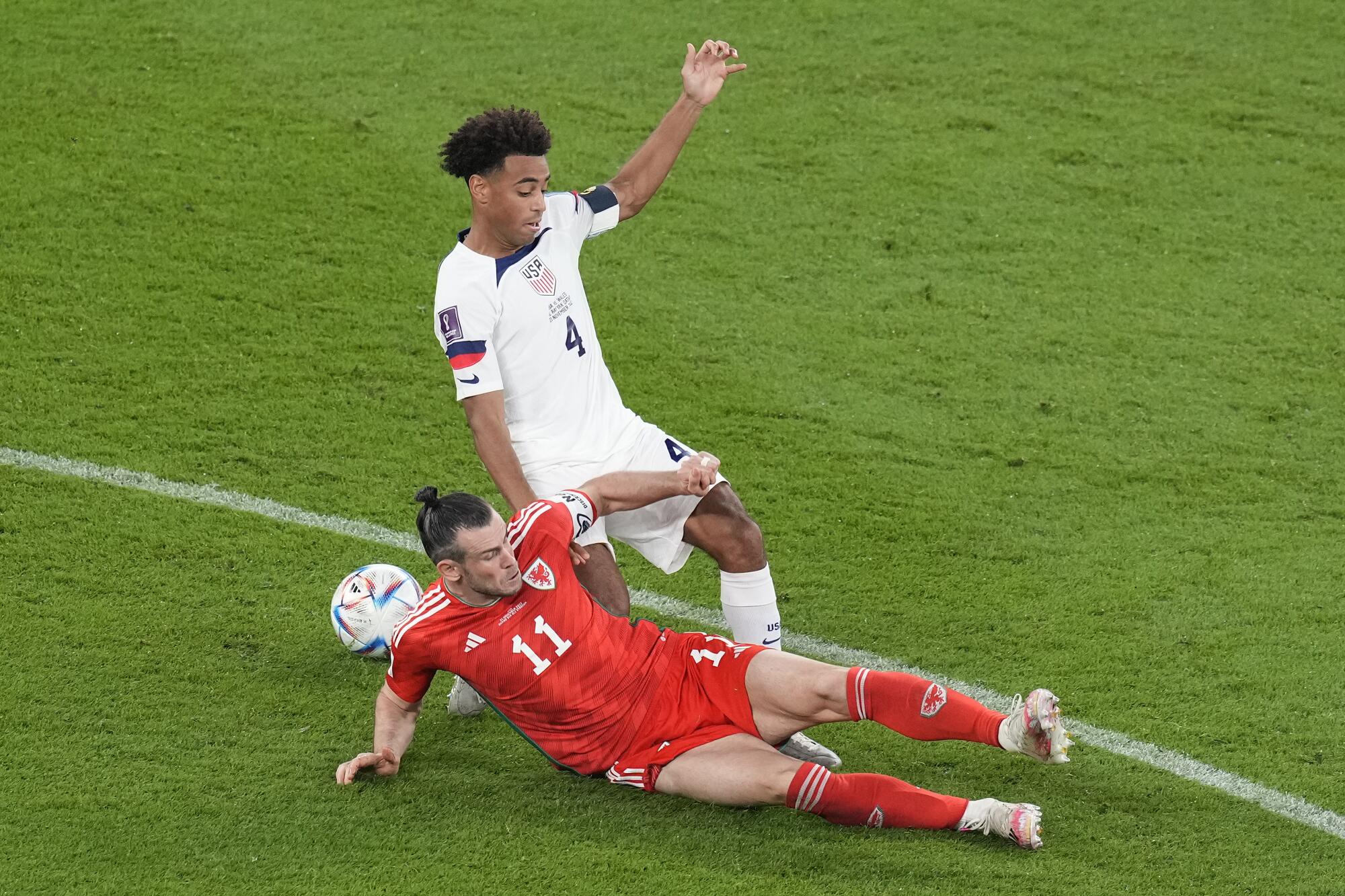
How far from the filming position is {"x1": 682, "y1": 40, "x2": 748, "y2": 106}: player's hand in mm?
5012

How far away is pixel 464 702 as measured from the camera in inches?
191

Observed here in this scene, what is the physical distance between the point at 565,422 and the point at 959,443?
241 centimetres

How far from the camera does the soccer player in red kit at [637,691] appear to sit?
4.11 m

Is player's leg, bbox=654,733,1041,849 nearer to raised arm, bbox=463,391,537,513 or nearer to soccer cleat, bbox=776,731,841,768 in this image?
soccer cleat, bbox=776,731,841,768

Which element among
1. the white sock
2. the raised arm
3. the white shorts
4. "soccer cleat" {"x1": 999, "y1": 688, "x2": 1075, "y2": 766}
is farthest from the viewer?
the white sock

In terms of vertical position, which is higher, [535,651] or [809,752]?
Result: [535,651]

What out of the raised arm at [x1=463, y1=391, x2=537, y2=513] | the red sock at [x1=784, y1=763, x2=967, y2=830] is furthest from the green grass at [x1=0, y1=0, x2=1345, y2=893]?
the raised arm at [x1=463, y1=391, x2=537, y2=513]

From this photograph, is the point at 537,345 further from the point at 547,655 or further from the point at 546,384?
the point at 547,655

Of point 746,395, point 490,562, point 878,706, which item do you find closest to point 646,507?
point 490,562

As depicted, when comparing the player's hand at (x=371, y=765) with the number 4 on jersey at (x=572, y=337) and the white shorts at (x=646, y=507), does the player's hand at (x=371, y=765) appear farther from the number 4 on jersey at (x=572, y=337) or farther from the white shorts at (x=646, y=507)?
the number 4 on jersey at (x=572, y=337)

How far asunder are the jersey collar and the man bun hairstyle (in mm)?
747

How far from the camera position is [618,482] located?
4.43m

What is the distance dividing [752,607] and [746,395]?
84.4 inches

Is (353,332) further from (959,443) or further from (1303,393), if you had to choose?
(1303,393)
